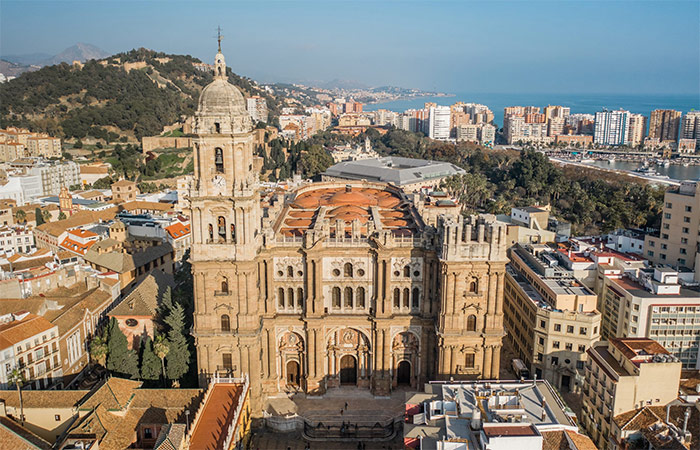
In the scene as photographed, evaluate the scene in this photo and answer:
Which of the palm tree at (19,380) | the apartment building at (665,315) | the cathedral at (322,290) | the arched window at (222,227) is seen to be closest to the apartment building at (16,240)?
the palm tree at (19,380)

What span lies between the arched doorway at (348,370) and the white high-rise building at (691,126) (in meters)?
186

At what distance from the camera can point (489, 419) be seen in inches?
1102

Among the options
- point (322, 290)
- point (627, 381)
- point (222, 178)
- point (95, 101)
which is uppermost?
point (95, 101)

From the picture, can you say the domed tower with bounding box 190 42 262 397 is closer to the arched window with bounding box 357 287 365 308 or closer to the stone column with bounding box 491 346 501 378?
the arched window with bounding box 357 287 365 308

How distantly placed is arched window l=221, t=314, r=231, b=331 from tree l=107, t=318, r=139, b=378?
912cm

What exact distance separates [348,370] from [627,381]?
61.3ft

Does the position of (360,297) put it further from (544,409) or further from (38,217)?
(38,217)

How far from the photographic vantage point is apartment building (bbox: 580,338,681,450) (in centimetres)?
3459

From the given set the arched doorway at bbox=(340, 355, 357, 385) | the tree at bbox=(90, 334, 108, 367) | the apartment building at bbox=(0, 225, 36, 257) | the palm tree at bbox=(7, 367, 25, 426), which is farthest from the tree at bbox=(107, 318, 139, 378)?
the apartment building at bbox=(0, 225, 36, 257)

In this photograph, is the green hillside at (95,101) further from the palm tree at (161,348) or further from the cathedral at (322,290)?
the cathedral at (322,290)

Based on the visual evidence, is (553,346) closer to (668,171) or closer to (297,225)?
(297,225)

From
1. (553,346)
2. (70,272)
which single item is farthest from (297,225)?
(70,272)

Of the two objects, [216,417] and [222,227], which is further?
[222,227]

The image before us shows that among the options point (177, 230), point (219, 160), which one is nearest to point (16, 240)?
point (177, 230)
